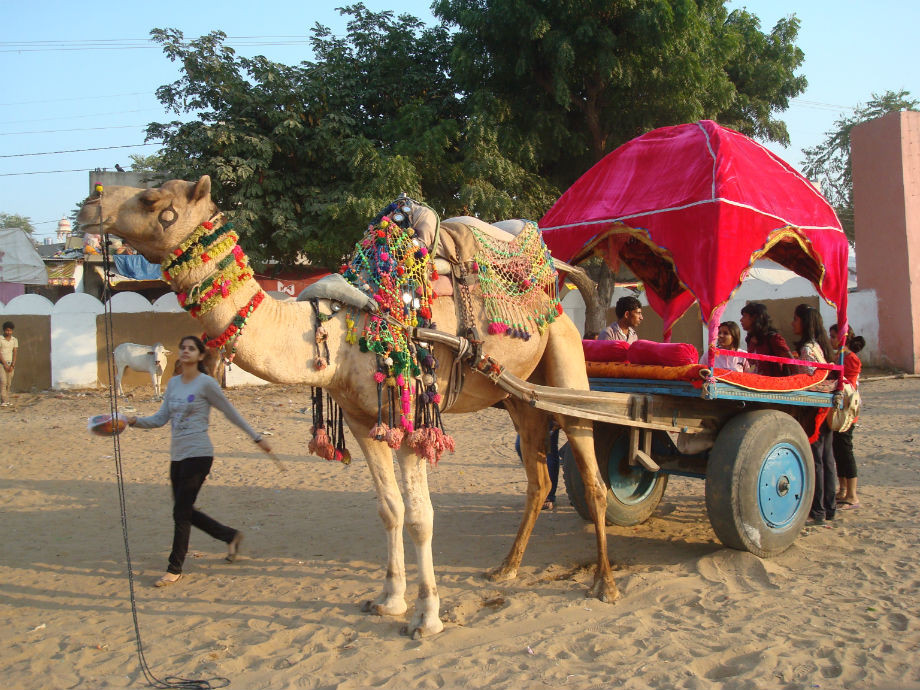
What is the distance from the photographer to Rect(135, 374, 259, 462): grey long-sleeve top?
4.83 meters

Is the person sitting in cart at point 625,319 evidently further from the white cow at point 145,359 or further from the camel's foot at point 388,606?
the white cow at point 145,359

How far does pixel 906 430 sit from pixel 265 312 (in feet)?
30.4

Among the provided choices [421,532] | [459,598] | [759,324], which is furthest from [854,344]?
[421,532]

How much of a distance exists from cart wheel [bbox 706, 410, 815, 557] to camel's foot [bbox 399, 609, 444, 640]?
196 centimetres

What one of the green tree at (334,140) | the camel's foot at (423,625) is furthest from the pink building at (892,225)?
the camel's foot at (423,625)

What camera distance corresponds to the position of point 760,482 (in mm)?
4734

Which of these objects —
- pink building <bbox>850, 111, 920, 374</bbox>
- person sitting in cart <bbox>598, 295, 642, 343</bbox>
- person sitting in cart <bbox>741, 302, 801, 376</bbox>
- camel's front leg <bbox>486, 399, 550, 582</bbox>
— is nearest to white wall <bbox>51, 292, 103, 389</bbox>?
person sitting in cart <bbox>598, 295, 642, 343</bbox>

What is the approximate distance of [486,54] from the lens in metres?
14.2

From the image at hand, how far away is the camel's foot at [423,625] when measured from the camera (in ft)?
12.5

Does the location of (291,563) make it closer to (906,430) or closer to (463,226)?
(463,226)

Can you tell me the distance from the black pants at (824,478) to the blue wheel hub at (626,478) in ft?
4.07

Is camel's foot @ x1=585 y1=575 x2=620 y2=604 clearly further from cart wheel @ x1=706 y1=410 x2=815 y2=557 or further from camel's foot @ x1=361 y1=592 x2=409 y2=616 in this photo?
camel's foot @ x1=361 y1=592 x2=409 y2=616

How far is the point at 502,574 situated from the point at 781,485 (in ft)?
6.45

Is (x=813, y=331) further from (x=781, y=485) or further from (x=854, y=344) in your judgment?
(x=781, y=485)
